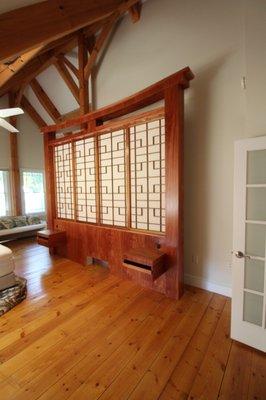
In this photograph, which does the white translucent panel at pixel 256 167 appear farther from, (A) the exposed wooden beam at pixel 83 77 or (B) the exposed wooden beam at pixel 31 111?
(B) the exposed wooden beam at pixel 31 111

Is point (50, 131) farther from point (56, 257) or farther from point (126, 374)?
point (126, 374)

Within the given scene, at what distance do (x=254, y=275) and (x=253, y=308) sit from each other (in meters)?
0.28

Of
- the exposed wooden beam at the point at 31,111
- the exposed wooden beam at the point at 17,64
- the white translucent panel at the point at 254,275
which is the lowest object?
the white translucent panel at the point at 254,275

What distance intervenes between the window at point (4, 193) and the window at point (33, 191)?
1.37ft

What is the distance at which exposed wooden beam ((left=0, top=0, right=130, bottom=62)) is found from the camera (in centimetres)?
163

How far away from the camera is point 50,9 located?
182 cm

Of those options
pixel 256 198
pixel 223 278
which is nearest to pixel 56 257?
pixel 223 278

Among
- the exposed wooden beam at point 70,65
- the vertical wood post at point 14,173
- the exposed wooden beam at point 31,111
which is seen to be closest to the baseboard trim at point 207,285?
the exposed wooden beam at point 70,65

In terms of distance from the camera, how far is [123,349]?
165 centimetres

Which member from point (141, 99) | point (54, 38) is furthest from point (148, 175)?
point (54, 38)

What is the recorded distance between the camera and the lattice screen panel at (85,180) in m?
3.24

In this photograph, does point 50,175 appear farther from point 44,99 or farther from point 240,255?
point 240,255

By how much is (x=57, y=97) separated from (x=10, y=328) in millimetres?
4625

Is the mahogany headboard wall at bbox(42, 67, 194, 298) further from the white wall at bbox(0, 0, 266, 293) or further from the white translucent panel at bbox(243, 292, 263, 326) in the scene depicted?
the white translucent panel at bbox(243, 292, 263, 326)
